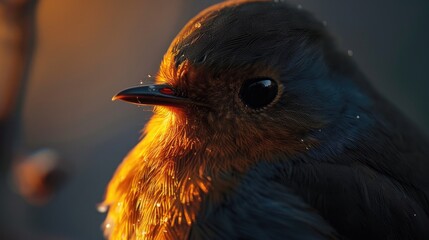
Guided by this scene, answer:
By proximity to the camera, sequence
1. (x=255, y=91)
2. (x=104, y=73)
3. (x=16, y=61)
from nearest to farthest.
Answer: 1. (x=255, y=91)
2. (x=16, y=61)
3. (x=104, y=73)

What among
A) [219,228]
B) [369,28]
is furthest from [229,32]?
[369,28]

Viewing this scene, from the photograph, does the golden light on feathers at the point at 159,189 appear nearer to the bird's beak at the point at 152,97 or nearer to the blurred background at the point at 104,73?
the bird's beak at the point at 152,97

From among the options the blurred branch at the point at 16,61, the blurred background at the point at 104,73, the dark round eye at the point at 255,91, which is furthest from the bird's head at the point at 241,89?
the blurred background at the point at 104,73

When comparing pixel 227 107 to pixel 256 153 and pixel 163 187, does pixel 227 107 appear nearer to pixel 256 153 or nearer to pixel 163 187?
pixel 256 153

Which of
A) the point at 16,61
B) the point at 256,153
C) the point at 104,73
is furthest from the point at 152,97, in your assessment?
the point at 104,73

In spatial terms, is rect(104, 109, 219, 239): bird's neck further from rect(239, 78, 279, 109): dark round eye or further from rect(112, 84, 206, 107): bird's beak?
rect(239, 78, 279, 109): dark round eye

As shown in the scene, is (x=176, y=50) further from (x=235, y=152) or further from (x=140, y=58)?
(x=140, y=58)

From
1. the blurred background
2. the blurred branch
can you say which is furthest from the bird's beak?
the blurred background
